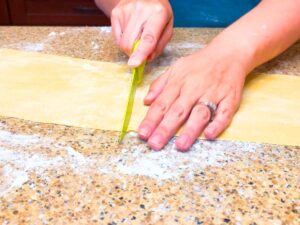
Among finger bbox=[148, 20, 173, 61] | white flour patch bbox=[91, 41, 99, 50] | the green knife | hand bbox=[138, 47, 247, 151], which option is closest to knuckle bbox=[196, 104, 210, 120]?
hand bbox=[138, 47, 247, 151]

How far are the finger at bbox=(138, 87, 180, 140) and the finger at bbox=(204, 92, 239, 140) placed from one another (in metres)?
0.07

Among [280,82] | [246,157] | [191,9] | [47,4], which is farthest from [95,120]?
[47,4]

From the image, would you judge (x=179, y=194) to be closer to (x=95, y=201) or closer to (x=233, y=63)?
(x=95, y=201)

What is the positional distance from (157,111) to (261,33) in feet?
0.88

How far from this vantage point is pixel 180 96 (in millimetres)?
566

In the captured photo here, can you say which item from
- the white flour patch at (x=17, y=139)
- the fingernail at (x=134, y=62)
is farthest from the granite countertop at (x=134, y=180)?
the fingernail at (x=134, y=62)

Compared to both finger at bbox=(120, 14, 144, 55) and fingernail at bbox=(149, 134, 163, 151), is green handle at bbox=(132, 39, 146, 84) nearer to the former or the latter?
finger at bbox=(120, 14, 144, 55)

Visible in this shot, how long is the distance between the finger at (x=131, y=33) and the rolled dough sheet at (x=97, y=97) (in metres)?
0.05

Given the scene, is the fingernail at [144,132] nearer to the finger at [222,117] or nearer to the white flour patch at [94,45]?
the finger at [222,117]

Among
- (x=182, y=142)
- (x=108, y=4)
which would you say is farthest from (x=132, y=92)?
(x=108, y=4)

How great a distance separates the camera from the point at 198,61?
0.62 meters

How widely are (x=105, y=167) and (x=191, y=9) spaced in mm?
660

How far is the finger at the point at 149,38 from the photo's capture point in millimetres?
616

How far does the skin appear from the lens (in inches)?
20.7
